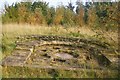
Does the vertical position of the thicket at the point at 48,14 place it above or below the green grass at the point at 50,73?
above

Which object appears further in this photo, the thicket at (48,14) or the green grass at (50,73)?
the thicket at (48,14)

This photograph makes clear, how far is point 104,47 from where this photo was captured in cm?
723

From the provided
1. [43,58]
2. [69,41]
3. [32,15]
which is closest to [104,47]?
[69,41]

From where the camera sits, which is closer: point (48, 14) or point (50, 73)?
point (50, 73)

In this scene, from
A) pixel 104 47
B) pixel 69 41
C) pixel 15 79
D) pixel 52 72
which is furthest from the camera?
pixel 69 41

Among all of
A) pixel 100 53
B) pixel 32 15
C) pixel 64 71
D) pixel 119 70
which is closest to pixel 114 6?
pixel 119 70

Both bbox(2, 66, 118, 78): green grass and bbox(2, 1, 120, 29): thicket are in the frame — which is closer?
bbox(2, 66, 118, 78): green grass

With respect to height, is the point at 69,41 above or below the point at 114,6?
below

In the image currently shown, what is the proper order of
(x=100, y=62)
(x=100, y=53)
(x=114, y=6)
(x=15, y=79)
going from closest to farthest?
(x=15, y=79) < (x=114, y=6) < (x=100, y=62) < (x=100, y=53)

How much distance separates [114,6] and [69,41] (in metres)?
3.72

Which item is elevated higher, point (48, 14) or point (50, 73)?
point (48, 14)

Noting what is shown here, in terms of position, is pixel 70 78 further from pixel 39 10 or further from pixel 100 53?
pixel 39 10

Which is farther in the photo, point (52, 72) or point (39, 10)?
point (39, 10)

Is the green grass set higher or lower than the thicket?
lower
